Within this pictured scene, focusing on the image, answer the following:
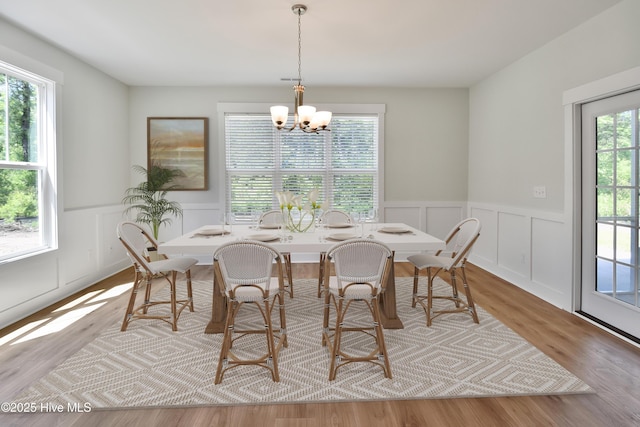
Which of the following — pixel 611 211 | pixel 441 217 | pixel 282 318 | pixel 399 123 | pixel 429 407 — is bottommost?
pixel 429 407

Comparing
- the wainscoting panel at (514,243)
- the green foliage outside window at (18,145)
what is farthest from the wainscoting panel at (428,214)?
the green foliage outside window at (18,145)

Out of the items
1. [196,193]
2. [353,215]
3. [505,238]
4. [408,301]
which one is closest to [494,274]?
[505,238]

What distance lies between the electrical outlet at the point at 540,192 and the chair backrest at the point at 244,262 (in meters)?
3.16

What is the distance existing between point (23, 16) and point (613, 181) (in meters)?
5.16

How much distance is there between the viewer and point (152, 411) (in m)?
2.07

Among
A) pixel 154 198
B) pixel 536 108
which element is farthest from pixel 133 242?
pixel 536 108

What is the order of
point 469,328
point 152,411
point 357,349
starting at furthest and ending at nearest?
point 469,328 → point 357,349 → point 152,411

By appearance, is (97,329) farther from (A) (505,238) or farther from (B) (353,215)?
(A) (505,238)

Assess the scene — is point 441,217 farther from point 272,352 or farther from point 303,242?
point 272,352

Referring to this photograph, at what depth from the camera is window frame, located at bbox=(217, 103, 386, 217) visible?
5.74 m

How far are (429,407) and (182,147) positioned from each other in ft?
16.1

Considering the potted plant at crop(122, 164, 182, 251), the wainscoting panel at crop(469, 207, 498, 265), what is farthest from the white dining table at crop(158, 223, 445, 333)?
the wainscoting panel at crop(469, 207, 498, 265)

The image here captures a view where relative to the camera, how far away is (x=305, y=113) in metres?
3.42

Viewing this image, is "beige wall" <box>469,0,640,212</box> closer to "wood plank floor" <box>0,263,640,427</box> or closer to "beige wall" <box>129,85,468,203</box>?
"beige wall" <box>129,85,468,203</box>
